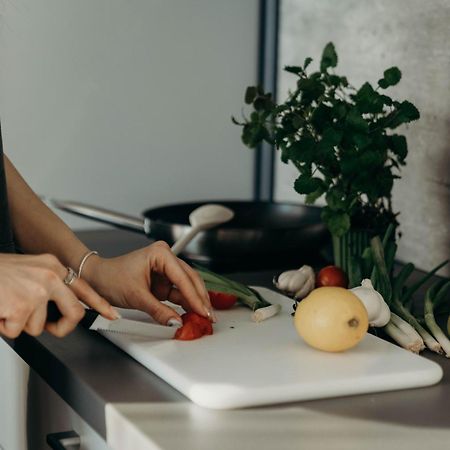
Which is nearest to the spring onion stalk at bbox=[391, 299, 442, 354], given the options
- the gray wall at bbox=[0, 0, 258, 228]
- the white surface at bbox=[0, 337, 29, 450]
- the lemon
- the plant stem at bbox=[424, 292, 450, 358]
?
the plant stem at bbox=[424, 292, 450, 358]

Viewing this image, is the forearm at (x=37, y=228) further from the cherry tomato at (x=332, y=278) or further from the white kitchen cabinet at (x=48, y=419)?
the cherry tomato at (x=332, y=278)

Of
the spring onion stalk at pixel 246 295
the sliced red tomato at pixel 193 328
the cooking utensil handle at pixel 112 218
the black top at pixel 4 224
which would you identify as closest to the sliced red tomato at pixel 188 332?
the sliced red tomato at pixel 193 328

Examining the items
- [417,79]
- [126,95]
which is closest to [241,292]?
[417,79]

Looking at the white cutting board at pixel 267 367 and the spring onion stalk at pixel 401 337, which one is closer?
the white cutting board at pixel 267 367

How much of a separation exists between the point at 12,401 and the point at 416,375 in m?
0.55

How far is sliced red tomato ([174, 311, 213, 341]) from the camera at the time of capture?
1.20 metres

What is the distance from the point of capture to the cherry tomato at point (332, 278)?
1.44 m

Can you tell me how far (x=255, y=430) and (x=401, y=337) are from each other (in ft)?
1.17

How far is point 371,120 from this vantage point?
1459 mm

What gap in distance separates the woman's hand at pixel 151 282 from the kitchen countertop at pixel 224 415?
4.2 inches

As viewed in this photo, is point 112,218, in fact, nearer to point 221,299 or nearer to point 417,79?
point 221,299

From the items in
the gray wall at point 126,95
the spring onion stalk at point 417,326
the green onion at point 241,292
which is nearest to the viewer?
the spring onion stalk at point 417,326

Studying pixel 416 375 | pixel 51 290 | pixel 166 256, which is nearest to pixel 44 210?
pixel 166 256

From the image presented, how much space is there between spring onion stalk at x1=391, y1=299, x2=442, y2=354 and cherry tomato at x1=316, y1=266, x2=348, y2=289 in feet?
0.43
